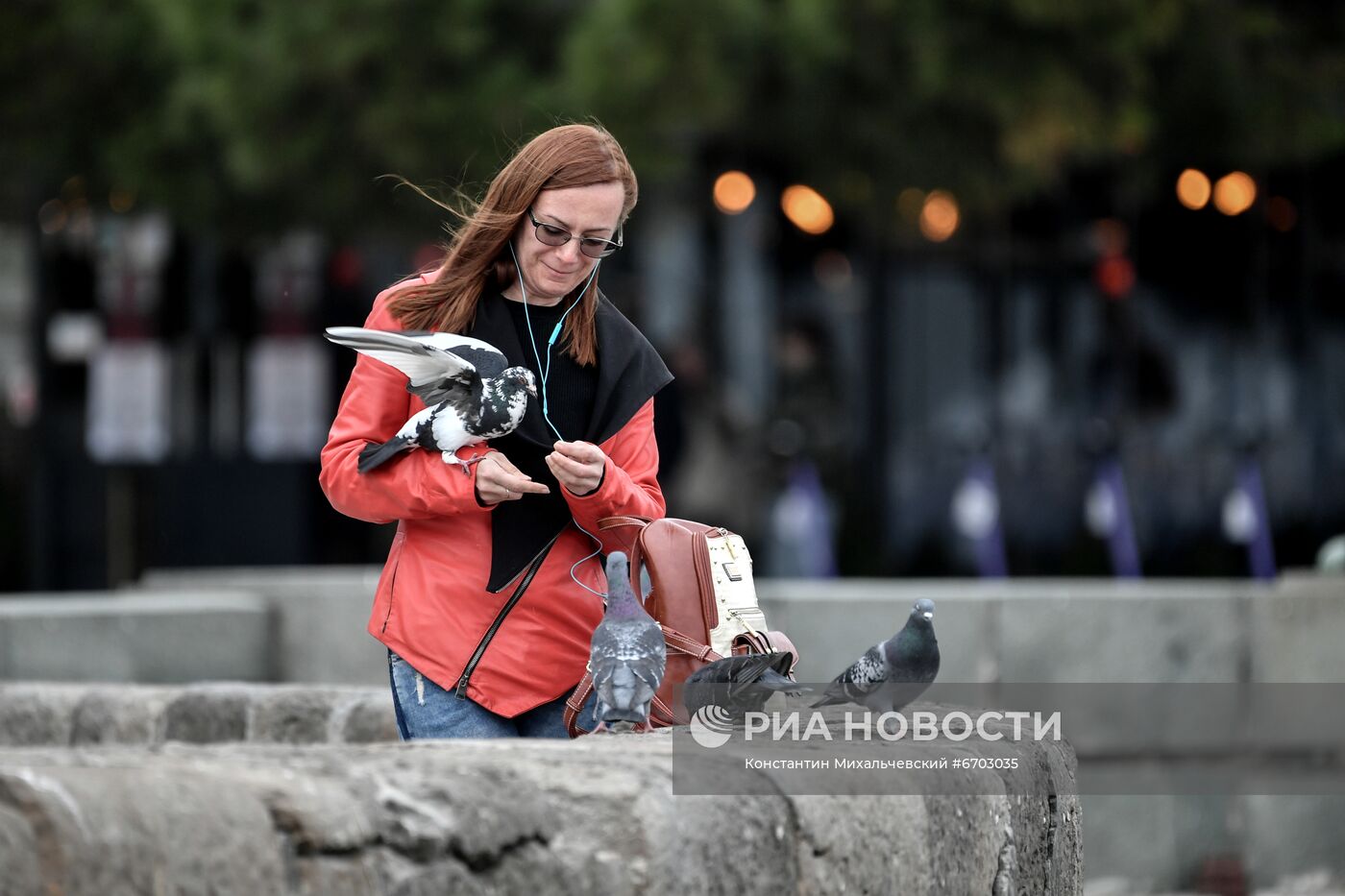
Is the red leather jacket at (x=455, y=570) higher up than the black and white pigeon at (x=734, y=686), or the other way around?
the red leather jacket at (x=455, y=570)

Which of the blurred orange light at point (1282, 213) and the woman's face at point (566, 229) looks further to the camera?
the blurred orange light at point (1282, 213)

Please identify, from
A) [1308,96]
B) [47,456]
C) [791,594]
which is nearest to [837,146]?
[1308,96]

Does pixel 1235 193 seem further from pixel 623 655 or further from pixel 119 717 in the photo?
pixel 623 655

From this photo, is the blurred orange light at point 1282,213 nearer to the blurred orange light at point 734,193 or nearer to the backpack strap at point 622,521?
the blurred orange light at point 734,193

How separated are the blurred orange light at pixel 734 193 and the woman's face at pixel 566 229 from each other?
956 cm

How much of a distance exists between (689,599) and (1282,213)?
40.0 feet

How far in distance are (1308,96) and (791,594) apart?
17.4 feet

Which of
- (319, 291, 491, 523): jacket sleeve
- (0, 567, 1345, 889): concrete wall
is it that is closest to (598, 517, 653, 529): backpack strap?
(319, 291, 491, 523): jacket sleeve

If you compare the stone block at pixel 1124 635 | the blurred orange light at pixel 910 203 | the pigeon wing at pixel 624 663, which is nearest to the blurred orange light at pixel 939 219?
the blurred orange light at pixel 910 203

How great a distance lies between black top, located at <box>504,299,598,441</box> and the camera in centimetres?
378

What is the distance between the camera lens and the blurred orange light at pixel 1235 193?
14586 mm

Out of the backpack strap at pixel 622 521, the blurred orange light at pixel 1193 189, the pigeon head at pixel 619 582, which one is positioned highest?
the blurred orange light at pixel 1193 189

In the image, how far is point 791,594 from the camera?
7781 millimetres

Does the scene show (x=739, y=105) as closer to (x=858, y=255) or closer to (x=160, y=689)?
(x=858, y=255)
